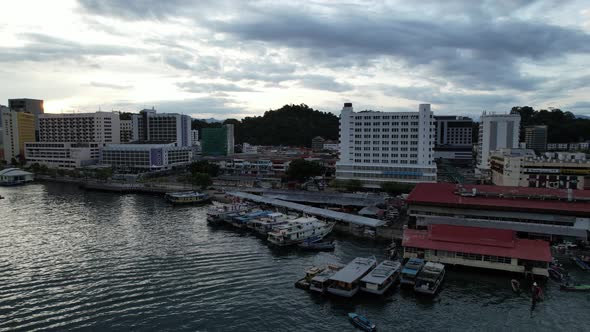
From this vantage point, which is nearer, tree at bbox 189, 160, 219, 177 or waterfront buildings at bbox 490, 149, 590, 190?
waterfront buildings at bbox 490, 149, 590, 190

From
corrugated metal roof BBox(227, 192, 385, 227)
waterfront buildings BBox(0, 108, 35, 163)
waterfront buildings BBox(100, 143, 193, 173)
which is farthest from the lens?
waterfront buildings BBox(0, 108, 35, 163)

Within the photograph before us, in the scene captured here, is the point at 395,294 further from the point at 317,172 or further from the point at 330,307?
the point at 317,172

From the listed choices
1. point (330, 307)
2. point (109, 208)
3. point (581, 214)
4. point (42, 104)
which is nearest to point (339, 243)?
point (330, 307)

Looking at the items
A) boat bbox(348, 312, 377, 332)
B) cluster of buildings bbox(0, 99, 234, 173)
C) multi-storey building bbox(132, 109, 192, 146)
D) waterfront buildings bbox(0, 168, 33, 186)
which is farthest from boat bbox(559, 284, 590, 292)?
multi-storey building bbox(132, 109, 192, 146)

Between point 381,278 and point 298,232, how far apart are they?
8.70 metres

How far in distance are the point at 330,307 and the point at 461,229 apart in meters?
9.81

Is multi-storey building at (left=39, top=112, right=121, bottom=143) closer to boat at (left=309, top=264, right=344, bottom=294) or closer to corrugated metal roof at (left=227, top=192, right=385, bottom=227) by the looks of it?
corrugated metal roof at (left=227, top=192, right=385, bottom=227)

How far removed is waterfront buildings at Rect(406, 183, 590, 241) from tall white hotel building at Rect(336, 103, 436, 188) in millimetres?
15451

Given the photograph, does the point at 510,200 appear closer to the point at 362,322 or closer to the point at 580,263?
the point at 580,263

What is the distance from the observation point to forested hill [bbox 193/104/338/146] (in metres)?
118

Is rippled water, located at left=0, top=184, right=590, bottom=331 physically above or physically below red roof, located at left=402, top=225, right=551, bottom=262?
below

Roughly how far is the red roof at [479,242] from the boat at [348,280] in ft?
12.9

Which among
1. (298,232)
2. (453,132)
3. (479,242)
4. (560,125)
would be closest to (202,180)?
(298,232)

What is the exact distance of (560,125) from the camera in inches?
3563
